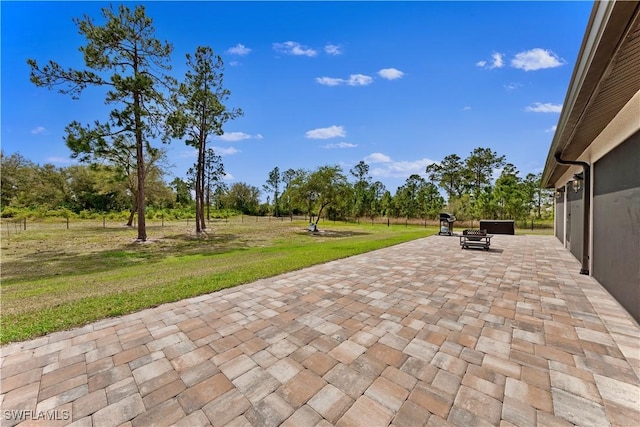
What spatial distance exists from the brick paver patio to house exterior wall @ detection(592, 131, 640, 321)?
0.35 meters

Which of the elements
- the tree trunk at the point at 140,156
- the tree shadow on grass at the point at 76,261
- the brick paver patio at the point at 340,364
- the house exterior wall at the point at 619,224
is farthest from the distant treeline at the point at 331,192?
the house exterior wall at the point at 619,224

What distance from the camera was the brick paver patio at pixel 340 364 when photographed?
1.60m

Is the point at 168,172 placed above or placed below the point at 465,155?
below

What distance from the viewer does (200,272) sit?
5.52 meters

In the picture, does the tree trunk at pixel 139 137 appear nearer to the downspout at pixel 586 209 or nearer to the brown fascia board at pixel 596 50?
the brown fascia board at pixel 596 50

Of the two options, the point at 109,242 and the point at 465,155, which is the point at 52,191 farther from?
the point at 465,155

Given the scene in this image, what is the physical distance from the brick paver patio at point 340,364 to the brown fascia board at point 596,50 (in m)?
2.40

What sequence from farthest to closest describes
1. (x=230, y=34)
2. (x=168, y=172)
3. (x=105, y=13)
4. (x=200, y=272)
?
(x=168, y=172) < (x=105, y=13) < (x=230, y=34) < (x=200, y=272)

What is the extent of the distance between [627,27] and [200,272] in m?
6.52

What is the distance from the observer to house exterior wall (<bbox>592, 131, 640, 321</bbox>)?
10.4ft

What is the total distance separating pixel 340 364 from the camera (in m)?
2.12

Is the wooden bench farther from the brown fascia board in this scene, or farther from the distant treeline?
the distant treeline

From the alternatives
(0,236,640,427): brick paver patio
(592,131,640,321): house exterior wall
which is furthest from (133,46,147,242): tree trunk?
Result: (592,131,640,321): house exterior wall

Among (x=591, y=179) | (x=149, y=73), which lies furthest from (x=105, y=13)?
(x=591, y=179)
